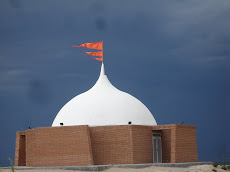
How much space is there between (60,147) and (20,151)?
4664 mm

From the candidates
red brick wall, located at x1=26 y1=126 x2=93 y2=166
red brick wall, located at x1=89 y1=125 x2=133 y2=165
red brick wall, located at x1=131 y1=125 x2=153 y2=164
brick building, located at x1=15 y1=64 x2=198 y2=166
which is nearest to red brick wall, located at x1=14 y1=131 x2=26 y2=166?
brick building, located at x1=15 y1=64 x2=198 y2=166

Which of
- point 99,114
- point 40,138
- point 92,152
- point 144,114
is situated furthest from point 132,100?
point 40,138

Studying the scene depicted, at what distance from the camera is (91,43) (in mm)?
27734

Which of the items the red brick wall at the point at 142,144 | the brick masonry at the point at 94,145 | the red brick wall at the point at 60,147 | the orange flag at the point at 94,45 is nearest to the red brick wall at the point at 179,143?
the brick masonry at the point at 94,145

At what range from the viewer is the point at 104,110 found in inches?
934

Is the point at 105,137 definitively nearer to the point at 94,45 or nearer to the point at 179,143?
the point at 179,143

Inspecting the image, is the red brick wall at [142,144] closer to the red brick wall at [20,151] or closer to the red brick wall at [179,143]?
the red brick wall at [179,143]

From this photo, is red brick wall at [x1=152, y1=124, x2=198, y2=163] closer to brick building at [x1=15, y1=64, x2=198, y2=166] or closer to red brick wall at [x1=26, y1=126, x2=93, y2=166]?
brick building at [x1=15, y1=64, x2=198, y2=166]

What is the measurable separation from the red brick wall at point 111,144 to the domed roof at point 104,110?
781 millimetres

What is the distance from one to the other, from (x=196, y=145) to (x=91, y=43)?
9.83 meters

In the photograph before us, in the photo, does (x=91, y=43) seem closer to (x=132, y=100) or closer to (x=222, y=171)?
(x=132, y=100)

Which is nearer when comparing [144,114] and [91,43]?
[144,114]

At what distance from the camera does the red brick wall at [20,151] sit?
25.7m

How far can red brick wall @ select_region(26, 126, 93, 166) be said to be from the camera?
72.2ft
